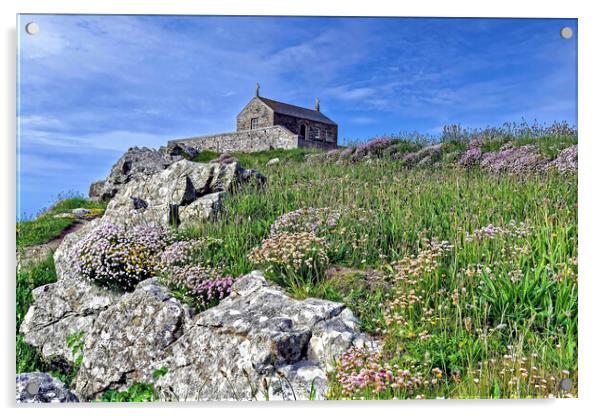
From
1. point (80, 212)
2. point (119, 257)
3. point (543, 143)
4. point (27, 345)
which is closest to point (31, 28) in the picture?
point (119, 257)

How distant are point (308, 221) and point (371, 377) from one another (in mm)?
2360

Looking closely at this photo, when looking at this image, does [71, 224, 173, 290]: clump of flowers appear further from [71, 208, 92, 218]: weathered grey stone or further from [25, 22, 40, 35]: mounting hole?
[25, 22, 40, 35]: mounting hole

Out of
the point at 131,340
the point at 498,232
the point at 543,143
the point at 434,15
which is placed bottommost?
the point at 131,340

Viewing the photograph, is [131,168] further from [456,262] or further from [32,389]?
[456,262]

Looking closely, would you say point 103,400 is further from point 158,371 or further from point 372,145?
point 372,145

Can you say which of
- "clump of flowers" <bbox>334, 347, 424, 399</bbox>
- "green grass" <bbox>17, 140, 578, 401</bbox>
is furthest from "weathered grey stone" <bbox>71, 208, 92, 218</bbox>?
"clump of flowers" <bbox>334, 347, 424, 399</bbox>

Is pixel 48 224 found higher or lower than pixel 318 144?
lower

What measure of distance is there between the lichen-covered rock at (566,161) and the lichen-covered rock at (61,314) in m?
5.61

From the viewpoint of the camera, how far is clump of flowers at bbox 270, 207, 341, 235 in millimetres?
5984

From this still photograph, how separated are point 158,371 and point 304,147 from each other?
377cm

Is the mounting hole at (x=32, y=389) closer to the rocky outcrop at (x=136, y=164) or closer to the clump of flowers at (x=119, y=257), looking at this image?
the clump of flowers at (x=119, y=257)

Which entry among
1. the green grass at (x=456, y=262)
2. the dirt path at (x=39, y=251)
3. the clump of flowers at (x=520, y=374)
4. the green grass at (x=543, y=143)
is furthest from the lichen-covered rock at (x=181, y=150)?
the clump of flowers at (x=520, y=374)

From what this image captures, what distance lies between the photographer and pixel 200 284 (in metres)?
5.41

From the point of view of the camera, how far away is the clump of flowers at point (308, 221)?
19.6 feet
